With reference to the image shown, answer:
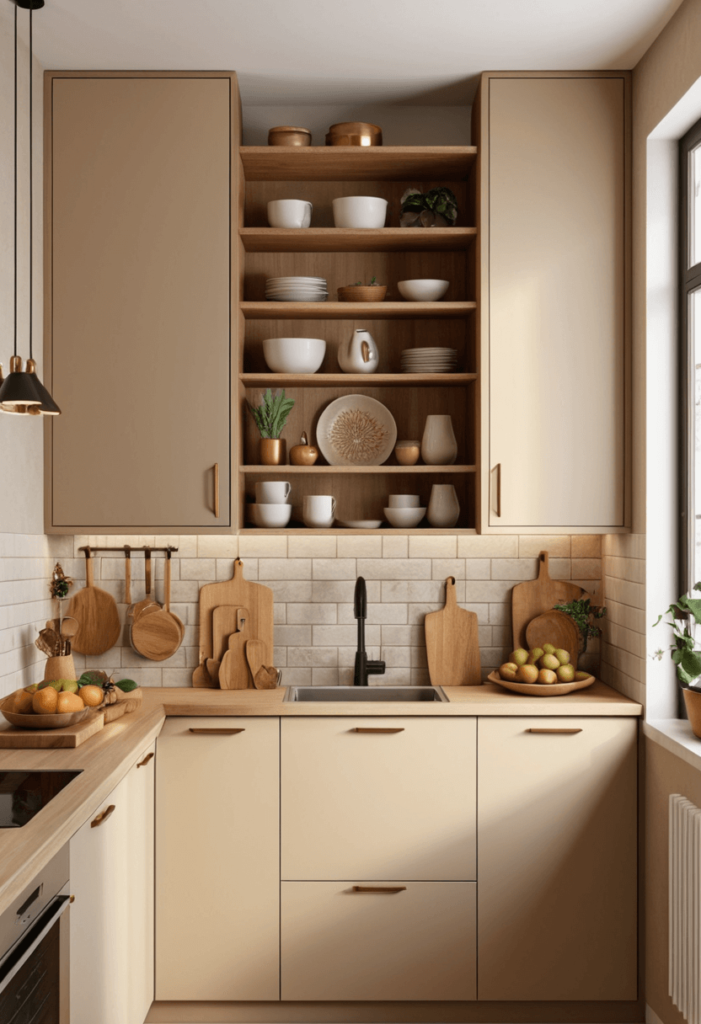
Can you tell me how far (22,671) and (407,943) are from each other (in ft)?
4.75

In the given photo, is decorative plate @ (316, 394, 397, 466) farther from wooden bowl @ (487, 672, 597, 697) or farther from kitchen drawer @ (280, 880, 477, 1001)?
kitchen drawer @ (280, 880, 477, 1001)

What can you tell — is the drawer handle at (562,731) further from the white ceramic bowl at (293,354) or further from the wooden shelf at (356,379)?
the white ceramic bowl at (293,354)

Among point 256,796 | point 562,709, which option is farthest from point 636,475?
point 256,796

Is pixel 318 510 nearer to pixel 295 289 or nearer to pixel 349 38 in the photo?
pixel 295 289

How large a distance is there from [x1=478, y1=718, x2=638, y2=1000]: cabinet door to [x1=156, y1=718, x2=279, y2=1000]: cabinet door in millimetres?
655

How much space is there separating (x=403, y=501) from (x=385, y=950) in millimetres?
1406

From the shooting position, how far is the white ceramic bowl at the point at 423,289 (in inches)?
115

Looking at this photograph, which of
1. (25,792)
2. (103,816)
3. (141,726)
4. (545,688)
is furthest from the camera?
(545,688)

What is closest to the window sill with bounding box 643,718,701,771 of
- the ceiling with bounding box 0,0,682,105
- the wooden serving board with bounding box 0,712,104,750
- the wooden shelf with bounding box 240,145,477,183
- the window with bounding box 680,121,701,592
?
the window with bounding box 680,121,701,592

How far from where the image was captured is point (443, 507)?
2957 mm

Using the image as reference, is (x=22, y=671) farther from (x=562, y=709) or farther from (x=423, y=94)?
(x=423, y=94)

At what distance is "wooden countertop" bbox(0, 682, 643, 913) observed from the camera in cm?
154

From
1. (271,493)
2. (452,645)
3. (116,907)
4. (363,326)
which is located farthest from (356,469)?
(116,907)

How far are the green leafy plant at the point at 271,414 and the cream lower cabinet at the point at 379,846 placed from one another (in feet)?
3.24
